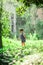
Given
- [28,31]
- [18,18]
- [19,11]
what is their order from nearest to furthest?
[19,11] < [28,31] < [18,18]

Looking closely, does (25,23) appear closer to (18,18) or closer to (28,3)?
(18,18)

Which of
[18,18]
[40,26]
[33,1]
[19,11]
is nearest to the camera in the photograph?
[33,1]

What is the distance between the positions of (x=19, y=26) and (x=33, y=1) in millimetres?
26830

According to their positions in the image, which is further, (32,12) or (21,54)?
(32,12)

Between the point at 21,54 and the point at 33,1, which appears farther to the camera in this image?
the point at 21,54

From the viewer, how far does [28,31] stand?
1534 inches

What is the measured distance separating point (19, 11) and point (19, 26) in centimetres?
2549

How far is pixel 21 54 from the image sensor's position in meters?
16.8

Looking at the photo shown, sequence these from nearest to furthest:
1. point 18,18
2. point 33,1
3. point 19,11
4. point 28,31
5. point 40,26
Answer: point 33,1, point 19,11, point 40,26, point 28,31, point 18,18

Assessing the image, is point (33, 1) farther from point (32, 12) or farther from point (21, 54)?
point (32, 12)

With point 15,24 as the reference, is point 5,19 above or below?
above

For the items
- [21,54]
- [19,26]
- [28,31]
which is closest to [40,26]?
[28,31]

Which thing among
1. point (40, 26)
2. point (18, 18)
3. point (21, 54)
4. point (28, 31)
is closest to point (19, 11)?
point (21, 54)

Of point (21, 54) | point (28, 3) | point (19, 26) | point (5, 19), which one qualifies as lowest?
point (19, 26)
